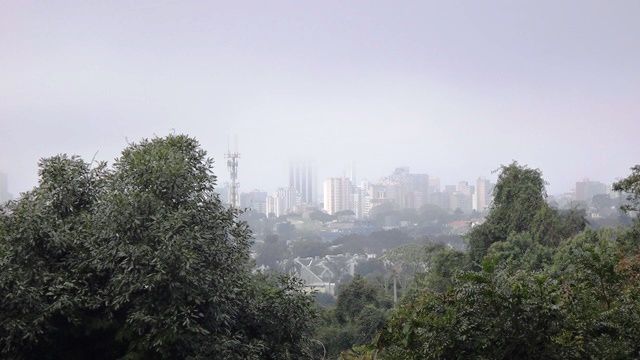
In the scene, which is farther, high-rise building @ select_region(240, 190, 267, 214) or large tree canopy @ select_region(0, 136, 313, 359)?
high-rise building @ select_region(240, 190, 267, 214)

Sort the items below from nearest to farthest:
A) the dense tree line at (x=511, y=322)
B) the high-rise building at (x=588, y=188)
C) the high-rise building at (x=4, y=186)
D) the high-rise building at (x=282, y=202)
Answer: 1. the dense tree line at (x=511, y=322)
2. the high-rise building at (x=4, y=186)
3. the high-rise building at (x=588, y=188)
4. the high-rise building at (x=282, y=202)

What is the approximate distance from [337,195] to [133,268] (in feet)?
244

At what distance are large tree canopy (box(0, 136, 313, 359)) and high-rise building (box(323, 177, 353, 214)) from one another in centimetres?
7293

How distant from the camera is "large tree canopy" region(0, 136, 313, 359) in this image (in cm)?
459

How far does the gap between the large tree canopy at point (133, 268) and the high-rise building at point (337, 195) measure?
2871 inches

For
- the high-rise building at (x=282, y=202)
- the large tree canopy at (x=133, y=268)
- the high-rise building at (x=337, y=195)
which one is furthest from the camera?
the high-rise building at (x=337, y=195)

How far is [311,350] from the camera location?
5.81 m

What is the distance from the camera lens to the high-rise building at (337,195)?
258 ft

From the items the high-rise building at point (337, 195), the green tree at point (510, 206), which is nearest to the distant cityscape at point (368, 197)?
the high-rise building at point (337, 195)

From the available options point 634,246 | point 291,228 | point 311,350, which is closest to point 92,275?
point 311,350

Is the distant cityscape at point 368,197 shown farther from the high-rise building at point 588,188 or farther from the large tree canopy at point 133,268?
the large tree canopy at point 133,268

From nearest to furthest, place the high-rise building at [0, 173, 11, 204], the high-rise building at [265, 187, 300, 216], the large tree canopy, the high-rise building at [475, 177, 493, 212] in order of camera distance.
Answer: the large tree canopy < the high-rise building at [0, 173, 11, 204] < the high-rise building at [475, 177, 493, 212] < the high-rise building at [265, 187, 300, 216]

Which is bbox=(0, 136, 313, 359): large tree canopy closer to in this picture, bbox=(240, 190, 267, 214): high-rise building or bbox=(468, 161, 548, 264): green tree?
bbox=(468, 161, 548, 264): green tree

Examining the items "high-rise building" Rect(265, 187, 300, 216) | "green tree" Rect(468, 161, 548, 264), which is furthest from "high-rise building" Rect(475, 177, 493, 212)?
"green tree" Rect(468, 161, 548, 264)
